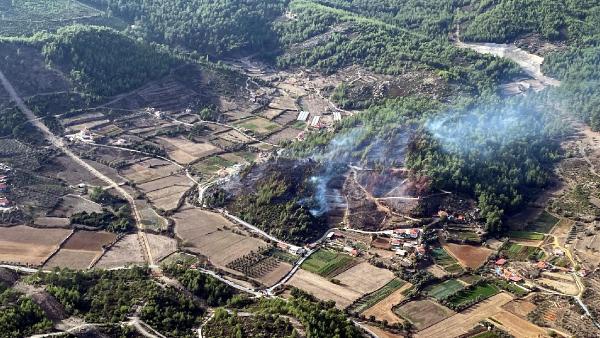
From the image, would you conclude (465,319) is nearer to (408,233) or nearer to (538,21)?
(408,233)

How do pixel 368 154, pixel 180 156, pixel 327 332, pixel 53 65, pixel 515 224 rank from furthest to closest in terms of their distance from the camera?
pixel 53 65 < pixel 180 156 < pixel 368 154 < pixel 515 224 < pixel 327 332

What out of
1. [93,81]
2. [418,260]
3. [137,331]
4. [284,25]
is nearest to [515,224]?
[418,260]

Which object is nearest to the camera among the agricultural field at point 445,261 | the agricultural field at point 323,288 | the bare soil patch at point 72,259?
the agricultural field at point 323,288

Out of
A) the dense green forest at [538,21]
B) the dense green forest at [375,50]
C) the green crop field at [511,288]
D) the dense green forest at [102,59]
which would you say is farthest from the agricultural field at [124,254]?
the dense green forest at [538,21]

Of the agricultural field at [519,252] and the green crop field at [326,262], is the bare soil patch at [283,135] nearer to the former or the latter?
the green crop field at [326,262]

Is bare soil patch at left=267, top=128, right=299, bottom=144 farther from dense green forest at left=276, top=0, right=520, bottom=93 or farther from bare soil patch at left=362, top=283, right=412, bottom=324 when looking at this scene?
bare soil patch at left=362, top=283, right=412, bottom=324

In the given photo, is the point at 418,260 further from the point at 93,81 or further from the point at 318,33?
the point at 318,33

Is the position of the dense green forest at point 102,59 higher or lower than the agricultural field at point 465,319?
higher
